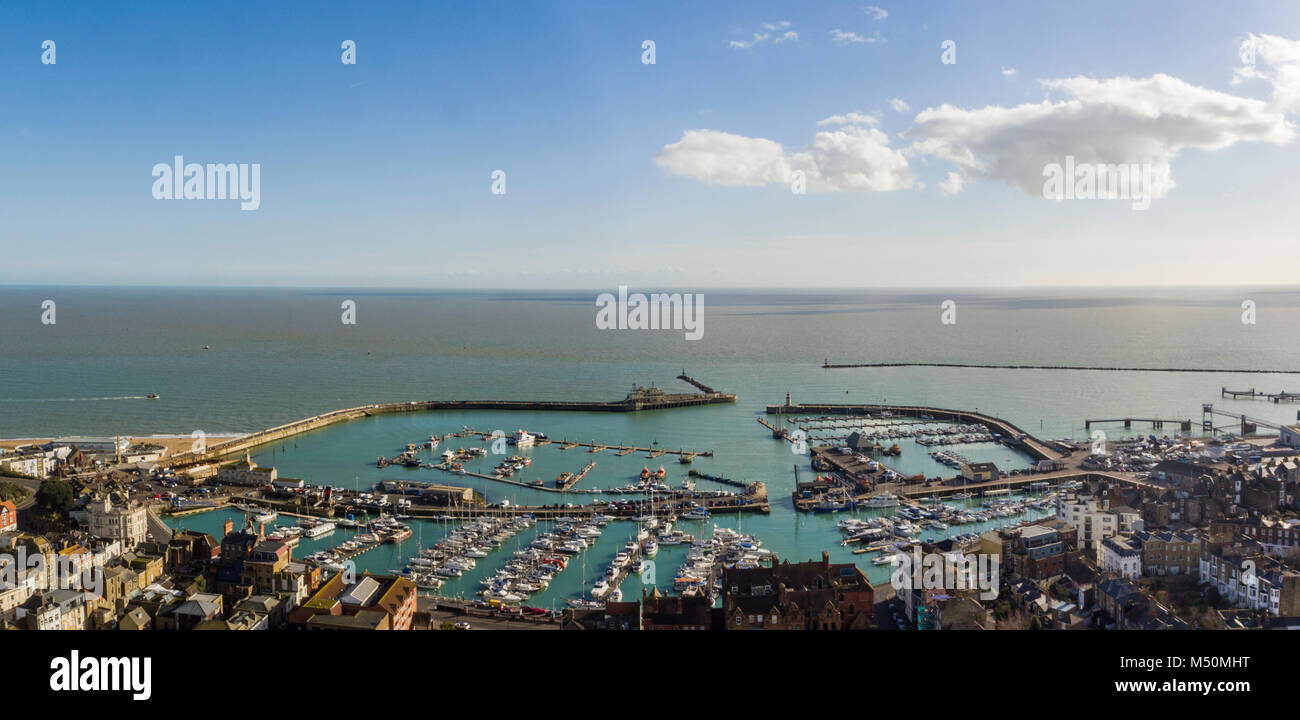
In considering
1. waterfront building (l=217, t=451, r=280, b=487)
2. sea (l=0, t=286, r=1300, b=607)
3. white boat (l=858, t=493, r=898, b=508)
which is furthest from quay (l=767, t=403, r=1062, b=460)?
waterfront building (l=217, t=451, r=280, b=487)

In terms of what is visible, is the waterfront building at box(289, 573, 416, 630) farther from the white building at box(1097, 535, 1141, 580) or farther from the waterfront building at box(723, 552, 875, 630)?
the white building at box(1097, 535, 1141, 580)

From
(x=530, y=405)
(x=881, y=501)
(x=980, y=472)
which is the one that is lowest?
(x=881, y=501)

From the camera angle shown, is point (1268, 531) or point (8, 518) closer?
Answer: point (1268, 531)

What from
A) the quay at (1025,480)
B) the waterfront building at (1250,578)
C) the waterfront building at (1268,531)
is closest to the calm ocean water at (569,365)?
the quay at (1025,480)

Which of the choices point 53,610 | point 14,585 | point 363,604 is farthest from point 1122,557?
point 14,585

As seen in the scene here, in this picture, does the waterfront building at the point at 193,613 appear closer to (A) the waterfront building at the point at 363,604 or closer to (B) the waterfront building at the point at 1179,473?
(A) the waterfront building at the point at 363,604

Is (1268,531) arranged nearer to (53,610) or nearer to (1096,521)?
A: (1096,521)
